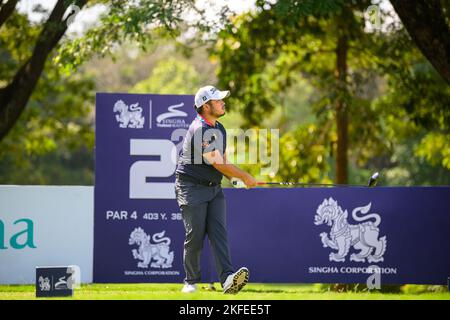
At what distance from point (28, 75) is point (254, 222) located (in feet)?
21.9

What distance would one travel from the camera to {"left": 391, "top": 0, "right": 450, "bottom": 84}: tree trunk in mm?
12812

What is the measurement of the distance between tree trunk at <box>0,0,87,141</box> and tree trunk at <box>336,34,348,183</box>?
6.25 metres

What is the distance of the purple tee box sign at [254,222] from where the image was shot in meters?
11.7

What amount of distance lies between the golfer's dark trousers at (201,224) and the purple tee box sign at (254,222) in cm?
221

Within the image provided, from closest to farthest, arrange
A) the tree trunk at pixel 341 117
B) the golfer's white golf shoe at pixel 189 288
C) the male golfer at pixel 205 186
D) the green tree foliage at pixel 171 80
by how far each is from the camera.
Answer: the male golfer at pixel 205 186, the golfer's white golf shoe at pixel 189 288, the tree trunk at pixel 341 117, the green tree foliage at pixel 171 80

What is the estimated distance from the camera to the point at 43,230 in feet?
38.9

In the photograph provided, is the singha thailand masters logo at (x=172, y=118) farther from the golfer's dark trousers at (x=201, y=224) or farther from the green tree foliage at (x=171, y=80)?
the green tree foliage at (x=171, y=80)

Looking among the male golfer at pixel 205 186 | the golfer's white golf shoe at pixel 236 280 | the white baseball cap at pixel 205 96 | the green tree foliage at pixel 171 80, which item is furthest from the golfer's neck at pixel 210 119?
the green tree foliage at pixel 171 80

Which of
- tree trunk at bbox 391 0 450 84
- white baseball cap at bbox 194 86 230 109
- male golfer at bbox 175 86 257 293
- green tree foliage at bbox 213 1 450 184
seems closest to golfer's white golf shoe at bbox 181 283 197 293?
male golfer at bbox 175 86 257 293

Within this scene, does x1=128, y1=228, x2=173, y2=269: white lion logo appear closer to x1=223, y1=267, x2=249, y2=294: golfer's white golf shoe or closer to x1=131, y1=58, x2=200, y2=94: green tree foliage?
x1=223, y1=267, x2=249, y2=294: golfer's white golf shoe

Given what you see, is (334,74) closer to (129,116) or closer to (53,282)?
(129,116)

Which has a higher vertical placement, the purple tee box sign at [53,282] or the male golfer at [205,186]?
the male golfer at [205,186]
